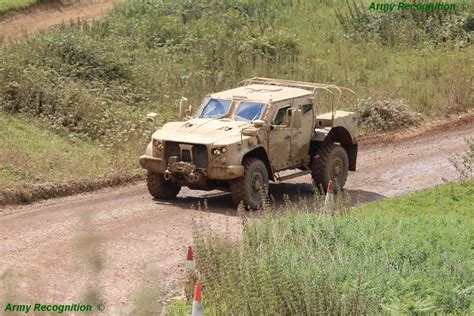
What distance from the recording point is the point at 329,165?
18.0m

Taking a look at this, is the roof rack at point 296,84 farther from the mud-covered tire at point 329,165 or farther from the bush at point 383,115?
the bush at point 383,115

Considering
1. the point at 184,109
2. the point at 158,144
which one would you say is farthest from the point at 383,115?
the point at 158,144

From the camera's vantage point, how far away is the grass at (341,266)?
32.0 feet

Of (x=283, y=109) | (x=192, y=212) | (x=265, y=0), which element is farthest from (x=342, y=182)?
(x=265, y=0)

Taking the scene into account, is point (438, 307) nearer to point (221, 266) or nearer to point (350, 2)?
point (221, 266)

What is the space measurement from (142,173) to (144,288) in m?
12.4

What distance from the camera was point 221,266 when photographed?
35.9 feet

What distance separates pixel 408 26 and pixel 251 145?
598 inches

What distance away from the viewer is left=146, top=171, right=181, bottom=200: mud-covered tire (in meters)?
17.0

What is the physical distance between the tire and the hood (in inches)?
22.8

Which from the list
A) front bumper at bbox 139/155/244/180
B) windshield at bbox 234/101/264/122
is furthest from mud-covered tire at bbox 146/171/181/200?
windshield at bbox 234/101/264/122

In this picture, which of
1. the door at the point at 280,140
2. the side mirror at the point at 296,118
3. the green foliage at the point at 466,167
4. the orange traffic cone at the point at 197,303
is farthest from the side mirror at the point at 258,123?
the orange traffic cone at the point at 197,303

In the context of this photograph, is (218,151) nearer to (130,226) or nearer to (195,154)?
(195,154)

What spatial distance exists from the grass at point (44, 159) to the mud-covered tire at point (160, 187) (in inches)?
58.2
